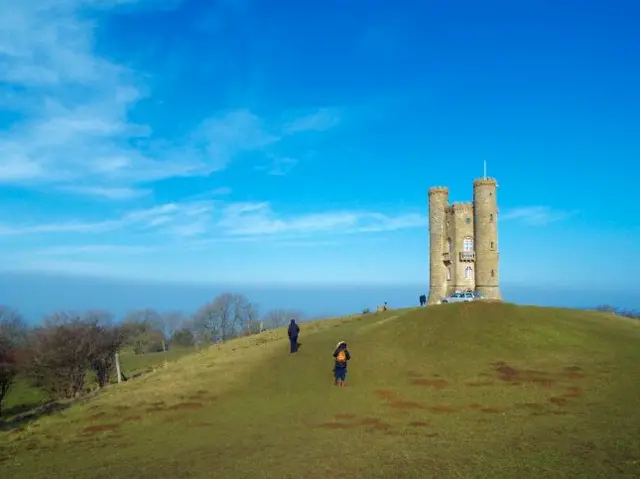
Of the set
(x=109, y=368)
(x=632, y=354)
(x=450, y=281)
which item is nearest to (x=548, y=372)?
(x=632, y=354)

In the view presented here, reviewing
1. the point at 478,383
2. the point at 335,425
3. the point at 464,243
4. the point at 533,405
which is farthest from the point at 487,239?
the point at 335,425

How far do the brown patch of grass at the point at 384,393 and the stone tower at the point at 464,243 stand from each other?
43856 mm

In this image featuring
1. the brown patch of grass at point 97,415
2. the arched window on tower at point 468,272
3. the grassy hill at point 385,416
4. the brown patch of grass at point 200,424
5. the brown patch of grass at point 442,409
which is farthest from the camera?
the arched window on tower at point 468,272

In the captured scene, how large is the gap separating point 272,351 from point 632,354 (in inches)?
982

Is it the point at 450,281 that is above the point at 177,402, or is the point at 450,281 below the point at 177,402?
above

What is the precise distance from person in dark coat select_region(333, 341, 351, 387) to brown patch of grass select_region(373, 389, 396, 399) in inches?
85.0

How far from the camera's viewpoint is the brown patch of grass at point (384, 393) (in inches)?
926

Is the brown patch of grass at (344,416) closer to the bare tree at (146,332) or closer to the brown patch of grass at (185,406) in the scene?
the brown patch of grass at (185,406)

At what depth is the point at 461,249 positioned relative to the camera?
218 feet

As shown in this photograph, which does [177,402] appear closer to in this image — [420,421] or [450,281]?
[420,421]

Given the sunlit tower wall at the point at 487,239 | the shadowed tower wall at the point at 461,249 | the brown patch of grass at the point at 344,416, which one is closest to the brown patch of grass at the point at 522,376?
the brown patch of grass at the point at 344,416

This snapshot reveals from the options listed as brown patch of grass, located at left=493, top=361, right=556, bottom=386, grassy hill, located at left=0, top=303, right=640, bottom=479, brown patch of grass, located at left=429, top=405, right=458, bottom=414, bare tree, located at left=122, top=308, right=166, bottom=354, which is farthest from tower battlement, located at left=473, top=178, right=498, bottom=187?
bare tree, located at left=122, top=308, right=166, bottom=354

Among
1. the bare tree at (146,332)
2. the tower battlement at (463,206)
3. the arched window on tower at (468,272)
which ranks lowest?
the bare tree at (146,332)

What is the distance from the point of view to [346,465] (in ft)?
47.0
